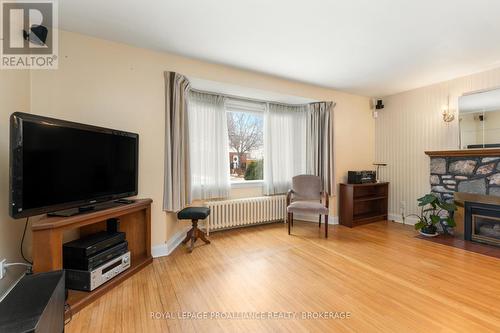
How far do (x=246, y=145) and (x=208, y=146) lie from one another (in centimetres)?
75

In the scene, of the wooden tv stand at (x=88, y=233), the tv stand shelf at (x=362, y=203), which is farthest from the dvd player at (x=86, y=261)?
the tv stand shelf at (x=362, y=203)

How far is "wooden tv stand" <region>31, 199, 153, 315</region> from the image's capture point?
150 centimetres

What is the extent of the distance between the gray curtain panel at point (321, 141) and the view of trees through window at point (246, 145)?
0.92 meters

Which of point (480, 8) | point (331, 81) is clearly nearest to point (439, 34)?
point (480, 8)

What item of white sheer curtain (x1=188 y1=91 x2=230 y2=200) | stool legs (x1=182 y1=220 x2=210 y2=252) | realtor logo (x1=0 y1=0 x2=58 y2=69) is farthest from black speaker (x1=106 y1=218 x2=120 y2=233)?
realtor logo (x1=0 y1=0 x2=58 y2=69)

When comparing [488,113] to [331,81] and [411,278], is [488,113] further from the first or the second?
[411,278]

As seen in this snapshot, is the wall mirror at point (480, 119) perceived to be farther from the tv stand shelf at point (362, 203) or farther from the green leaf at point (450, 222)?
the tv stand shelf at point (362, 203)

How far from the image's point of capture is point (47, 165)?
1.57 meters

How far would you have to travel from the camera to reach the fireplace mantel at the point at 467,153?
2.91 metres

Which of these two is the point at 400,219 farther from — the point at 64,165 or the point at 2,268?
the point at 2,268

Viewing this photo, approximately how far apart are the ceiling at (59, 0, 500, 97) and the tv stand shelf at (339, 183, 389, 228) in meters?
1.99

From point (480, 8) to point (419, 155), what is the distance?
2524 mm

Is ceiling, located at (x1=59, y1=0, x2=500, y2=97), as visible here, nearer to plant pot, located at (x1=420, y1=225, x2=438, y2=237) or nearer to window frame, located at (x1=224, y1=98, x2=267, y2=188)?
window frame, located at (x1=224, y1=98, x2=267, y2=188)

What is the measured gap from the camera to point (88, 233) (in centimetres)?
214
